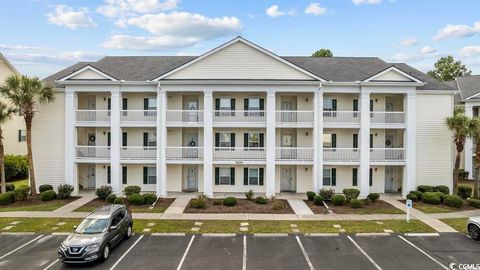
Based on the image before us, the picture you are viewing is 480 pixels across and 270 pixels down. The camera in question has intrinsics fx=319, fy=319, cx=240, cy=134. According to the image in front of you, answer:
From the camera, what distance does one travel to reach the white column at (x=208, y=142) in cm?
2444

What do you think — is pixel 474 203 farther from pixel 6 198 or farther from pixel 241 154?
pixel 6 198

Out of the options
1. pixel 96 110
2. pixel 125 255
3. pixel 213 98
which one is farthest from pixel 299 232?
pixel 96 110

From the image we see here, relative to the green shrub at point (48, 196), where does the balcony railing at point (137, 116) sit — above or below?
above

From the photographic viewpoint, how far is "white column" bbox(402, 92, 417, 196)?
24531 mm

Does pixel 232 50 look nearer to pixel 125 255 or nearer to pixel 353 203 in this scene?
pixel 353 203

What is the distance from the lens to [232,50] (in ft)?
79.1

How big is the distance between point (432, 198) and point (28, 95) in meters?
29.6

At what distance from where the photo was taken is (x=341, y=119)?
25.2m

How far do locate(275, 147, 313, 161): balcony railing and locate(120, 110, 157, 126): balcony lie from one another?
398 inches

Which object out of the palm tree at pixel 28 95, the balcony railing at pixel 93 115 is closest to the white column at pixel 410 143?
the balcony railing at pixel 93 115

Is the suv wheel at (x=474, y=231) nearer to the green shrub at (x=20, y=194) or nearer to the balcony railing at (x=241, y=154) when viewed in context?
the balcony railing at (x=241, y=154)

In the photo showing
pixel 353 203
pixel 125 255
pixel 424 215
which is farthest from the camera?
pixel 353 203

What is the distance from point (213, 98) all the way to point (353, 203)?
1313 cm

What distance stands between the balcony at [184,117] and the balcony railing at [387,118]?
44.9ft
